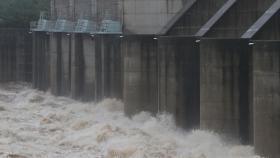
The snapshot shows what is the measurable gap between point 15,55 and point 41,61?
4.32 meters

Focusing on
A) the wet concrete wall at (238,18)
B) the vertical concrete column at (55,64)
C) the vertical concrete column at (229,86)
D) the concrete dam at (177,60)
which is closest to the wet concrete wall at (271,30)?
the concrete dam at (177,60)

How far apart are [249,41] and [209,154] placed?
3854mm

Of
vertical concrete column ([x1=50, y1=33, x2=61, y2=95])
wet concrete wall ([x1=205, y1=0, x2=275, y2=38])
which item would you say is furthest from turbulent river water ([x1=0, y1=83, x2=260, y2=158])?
vertical concrete column ([x1=50, y1=33, x2=61, y2=95])

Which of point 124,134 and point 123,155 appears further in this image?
point 124,134

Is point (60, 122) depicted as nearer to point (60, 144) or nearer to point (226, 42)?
point (60, 144)

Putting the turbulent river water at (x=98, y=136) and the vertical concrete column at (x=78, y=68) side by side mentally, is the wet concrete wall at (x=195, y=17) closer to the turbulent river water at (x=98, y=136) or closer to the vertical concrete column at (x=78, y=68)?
the turbulent river water at (x=98, y=136)

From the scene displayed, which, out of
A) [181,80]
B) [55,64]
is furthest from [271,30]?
[55,64]

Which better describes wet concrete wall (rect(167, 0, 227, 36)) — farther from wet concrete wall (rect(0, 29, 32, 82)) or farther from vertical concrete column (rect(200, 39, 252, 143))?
wet concrete wall (rect(0, 29, 32, 82))

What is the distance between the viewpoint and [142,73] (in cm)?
3697

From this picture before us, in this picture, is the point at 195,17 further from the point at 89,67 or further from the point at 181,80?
the point at 89,67

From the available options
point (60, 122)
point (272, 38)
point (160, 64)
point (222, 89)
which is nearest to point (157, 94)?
point (160, 64)

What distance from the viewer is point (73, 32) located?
49.9 m

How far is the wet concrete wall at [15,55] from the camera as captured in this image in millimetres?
60219

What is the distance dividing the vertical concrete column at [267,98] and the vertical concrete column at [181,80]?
26.8ft
